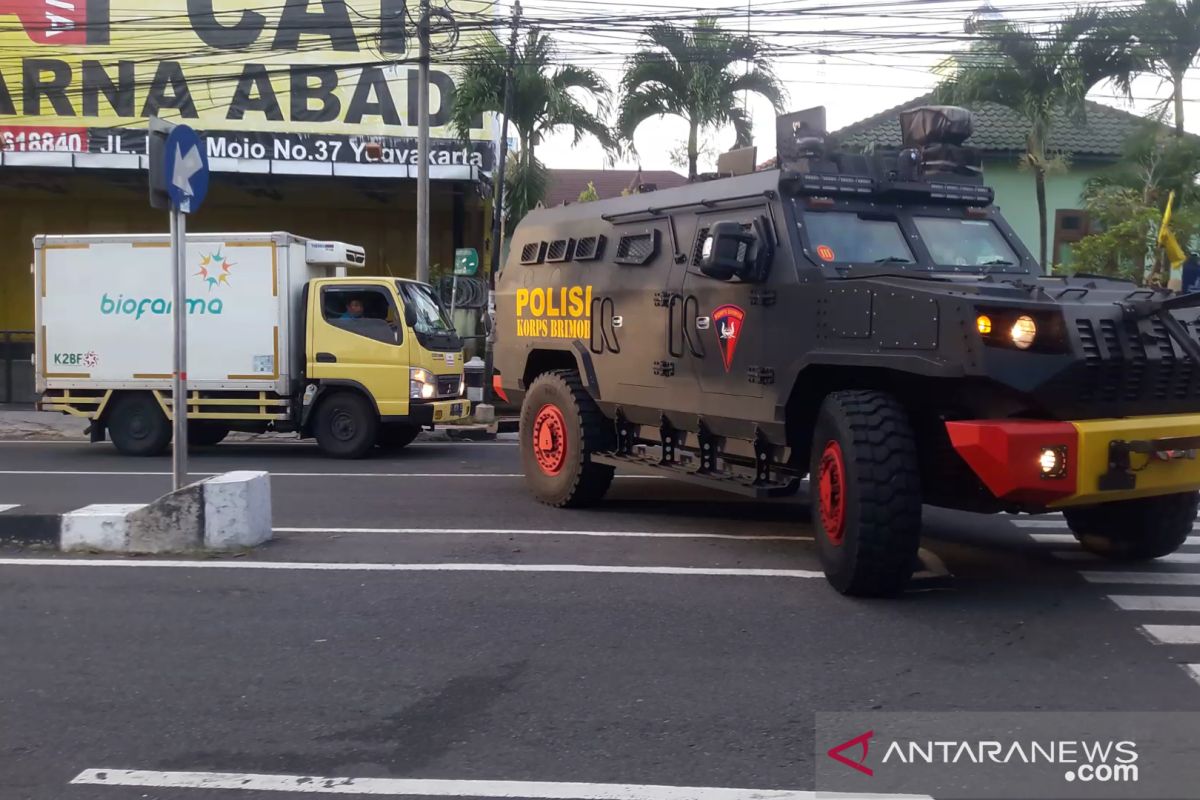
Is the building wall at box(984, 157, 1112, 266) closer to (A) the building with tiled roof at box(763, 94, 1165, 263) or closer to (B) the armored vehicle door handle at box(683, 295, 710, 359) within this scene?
(A) the building with tiled roof at box(763, 94, 1165, 263)

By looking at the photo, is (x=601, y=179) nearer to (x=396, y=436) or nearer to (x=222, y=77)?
(x=222, y=77)

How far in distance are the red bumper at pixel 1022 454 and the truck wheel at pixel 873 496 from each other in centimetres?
46

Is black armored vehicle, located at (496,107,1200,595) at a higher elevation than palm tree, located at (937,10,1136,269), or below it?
below

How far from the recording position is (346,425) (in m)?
14.0

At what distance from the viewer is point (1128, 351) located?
620 centimetres

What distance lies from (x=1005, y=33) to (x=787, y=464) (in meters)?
12.6

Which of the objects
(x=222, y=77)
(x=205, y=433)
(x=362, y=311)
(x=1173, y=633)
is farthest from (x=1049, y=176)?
(x=1173, y=633)

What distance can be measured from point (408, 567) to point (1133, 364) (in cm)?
439

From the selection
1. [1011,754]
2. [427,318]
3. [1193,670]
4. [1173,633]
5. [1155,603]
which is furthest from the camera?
[427,318]

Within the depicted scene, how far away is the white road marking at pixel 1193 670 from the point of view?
212 inches

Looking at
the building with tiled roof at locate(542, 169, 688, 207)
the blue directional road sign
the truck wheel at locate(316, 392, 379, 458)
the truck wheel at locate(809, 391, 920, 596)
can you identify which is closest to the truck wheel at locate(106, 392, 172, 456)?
the truck wheel at locate(316, 392, 379, 458)

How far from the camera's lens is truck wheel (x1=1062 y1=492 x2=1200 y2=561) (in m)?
7.37

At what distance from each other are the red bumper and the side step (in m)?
1.93

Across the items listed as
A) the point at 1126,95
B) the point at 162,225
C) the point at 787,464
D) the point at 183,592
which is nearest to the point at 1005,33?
the point at 1126,95
